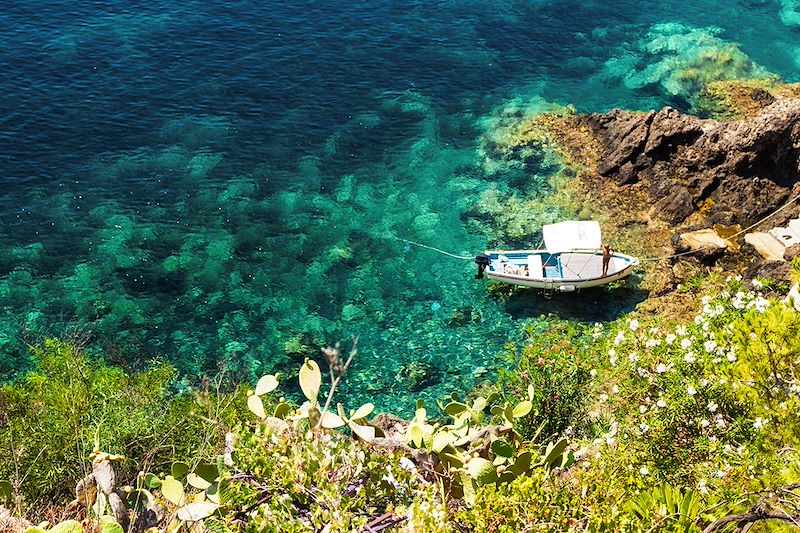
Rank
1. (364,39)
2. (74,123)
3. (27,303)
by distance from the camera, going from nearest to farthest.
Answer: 1. (27,303)
2. (74,123)
3. (364,39)

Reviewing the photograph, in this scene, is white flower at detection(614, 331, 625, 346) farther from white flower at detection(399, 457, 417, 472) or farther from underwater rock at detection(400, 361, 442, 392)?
white flower at detection(399, 457, 417, 472)

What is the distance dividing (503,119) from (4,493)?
107ft

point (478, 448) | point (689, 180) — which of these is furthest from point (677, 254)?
point (478, 448)

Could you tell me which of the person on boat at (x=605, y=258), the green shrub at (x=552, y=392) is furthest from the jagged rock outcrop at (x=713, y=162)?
the green shrub at (x=552, y=392)

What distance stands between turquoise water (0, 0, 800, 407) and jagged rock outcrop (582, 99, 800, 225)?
13.7 ft

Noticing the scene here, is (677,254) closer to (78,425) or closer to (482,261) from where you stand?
(482,261)

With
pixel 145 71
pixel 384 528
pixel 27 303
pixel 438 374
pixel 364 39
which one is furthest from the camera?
pixel 364 39

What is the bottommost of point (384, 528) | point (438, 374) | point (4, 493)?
point (438, 374)

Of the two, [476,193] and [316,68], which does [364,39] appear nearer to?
[316,68]

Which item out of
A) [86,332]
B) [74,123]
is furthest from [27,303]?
[74,123]

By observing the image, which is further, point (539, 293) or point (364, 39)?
point (364, 39)

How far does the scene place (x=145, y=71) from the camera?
1639 inches

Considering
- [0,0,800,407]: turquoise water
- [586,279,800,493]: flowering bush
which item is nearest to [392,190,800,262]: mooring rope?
[0,0,800,407]: turquoise water

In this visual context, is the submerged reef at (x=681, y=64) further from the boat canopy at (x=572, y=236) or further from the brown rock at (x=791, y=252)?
the boat canopy at (x=572, y=236)
